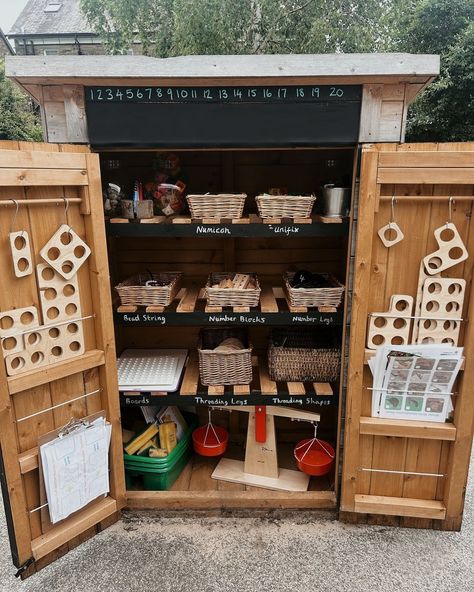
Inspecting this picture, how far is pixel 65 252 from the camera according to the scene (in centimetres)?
200

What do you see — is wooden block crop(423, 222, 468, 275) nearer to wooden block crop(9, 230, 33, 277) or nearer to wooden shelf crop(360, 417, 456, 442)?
wooden shelf crop(360, 417, 456, 442)

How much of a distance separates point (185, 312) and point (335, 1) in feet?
28.6

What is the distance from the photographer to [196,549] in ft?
7.49

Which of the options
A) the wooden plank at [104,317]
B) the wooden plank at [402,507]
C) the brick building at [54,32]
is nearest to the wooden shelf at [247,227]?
the wooden plank at [104,317]

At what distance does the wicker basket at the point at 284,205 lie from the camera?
85.2 inches

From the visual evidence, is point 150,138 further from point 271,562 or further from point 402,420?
point 271,562

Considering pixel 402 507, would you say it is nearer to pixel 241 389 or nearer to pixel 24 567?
pixel 241 389

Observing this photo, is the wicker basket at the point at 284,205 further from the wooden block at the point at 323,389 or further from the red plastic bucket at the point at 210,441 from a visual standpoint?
the red plastic bucket at the point at 210,441

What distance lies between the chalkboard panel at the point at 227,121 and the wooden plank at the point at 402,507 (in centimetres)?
197

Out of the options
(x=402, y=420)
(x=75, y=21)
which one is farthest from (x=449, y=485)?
(x=75, y=21)

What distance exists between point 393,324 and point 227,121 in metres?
1.32

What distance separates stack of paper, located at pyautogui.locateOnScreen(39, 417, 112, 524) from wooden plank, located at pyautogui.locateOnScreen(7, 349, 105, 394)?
0.32 meters

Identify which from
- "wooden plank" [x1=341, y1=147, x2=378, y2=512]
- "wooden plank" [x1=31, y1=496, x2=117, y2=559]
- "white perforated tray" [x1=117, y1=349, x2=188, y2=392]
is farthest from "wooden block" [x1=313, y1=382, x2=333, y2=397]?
"wooden plank" [x1=31, y1=496, x2=117, y2=559]

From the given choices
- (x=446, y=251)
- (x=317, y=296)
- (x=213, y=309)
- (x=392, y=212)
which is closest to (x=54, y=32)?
(x=213, y=309)
